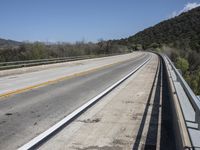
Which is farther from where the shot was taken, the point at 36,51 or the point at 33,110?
the point at 36,51

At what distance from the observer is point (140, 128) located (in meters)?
7.43

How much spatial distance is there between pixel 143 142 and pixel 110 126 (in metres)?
1.47

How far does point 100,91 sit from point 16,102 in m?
4.16

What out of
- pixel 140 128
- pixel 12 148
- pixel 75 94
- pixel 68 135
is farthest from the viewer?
pixel 75 94

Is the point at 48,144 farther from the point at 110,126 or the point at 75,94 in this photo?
the point at 75,94

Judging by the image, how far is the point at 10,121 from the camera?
8031 mm

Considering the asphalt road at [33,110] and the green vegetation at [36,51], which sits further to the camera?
the green vegetation at [36,51]

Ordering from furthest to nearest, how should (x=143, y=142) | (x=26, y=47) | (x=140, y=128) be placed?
(x=26, y=47) → (x=140, y=128) → (x=143, y=142)

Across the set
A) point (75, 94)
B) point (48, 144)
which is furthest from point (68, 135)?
point (75, 94)

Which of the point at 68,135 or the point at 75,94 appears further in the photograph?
the point at 75,94

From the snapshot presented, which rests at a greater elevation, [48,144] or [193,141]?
[193,141]

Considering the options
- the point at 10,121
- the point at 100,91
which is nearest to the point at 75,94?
the point at 100,91

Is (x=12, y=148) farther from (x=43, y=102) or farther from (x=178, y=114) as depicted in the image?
(x=43, y=102)

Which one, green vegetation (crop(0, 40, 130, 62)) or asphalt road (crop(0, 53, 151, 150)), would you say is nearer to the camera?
asphalt road (crop(0, 53, 151, 150))
